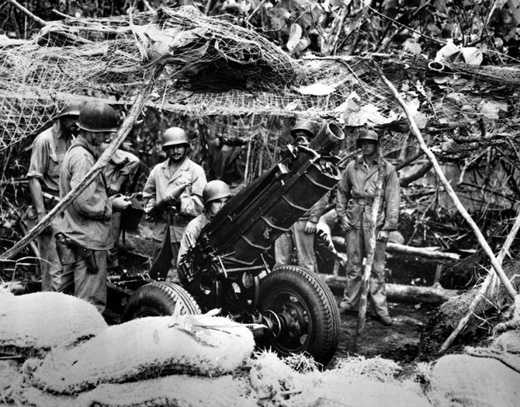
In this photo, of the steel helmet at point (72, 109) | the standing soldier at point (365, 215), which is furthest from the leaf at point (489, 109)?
the steel helmet at point (72, 109)

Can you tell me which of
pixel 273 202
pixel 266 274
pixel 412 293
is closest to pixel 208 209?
pixel 266 274

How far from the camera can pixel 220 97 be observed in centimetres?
572

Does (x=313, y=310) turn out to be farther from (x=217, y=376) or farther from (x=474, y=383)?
(x=474, y=383)

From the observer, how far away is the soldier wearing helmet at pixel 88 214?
5590mm

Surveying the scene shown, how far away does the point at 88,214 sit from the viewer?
18.6 feet

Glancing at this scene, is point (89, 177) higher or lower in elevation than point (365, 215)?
higher

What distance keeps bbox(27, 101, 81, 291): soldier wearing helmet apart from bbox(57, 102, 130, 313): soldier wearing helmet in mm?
568

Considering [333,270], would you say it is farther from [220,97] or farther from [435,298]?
[220,97]

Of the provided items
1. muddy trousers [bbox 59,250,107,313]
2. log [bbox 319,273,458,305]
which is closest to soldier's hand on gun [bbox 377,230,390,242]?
log [bbox 319,273,458,305]

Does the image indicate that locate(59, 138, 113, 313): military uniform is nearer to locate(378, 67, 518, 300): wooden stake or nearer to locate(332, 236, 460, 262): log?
locate(378, 67, 518, 300): wooden stake

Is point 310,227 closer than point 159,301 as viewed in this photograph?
No

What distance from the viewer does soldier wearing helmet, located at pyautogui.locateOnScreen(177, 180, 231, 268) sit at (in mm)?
5773

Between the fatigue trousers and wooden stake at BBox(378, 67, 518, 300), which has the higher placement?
wooden stake at BBox(378, 67, 518, 300)

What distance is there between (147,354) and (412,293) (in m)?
5.94
